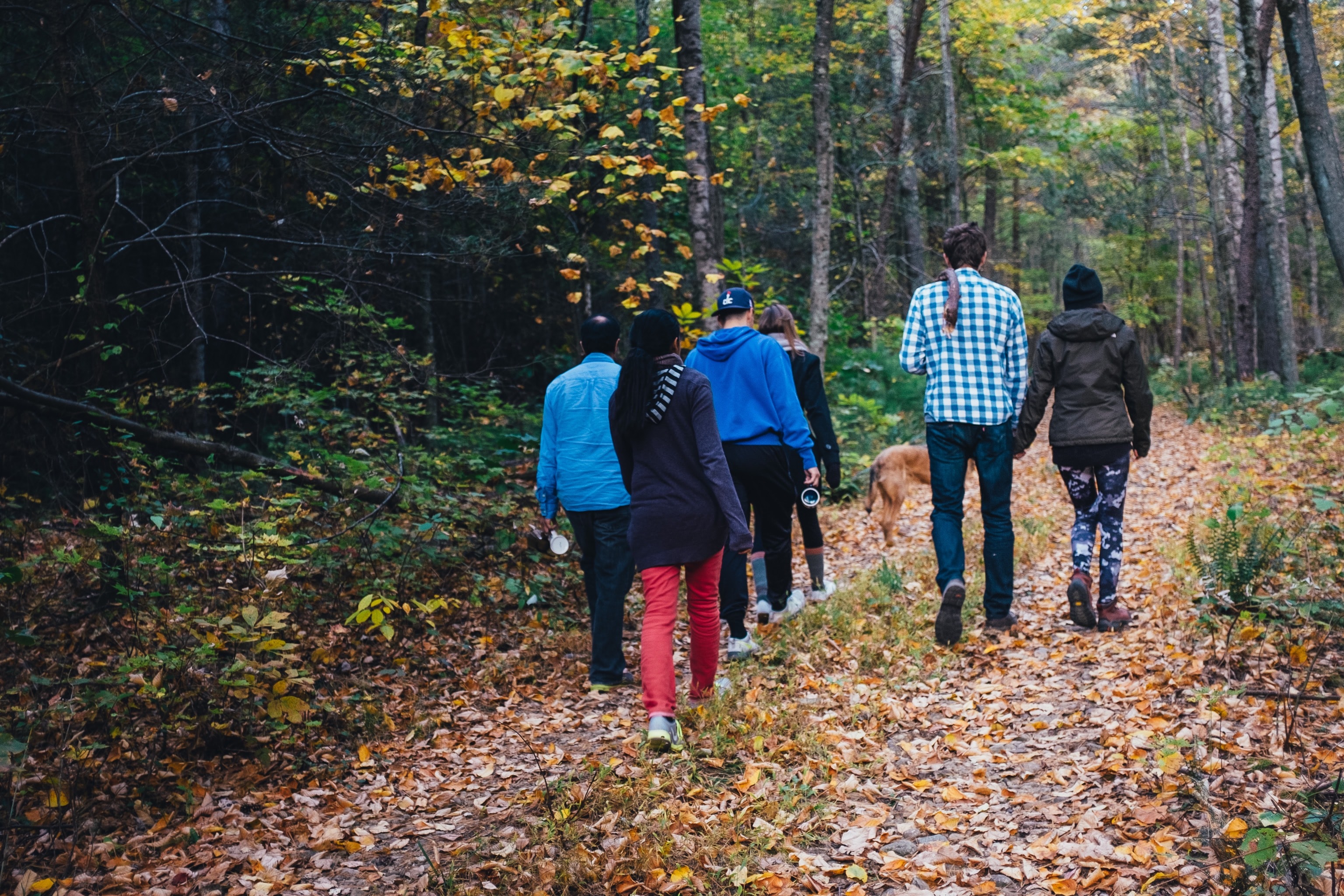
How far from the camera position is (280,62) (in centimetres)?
671

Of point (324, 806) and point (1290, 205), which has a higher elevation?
point (1290, 205)

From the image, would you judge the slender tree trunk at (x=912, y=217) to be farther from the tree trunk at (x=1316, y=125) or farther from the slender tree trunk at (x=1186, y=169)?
the tree trunk at (x=1316, y=125)

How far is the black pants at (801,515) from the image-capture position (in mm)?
6148

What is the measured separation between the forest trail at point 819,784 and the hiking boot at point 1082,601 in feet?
0.30

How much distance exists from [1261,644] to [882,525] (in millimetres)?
4537

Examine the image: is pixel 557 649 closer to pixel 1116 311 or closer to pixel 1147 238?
pixel 1147 238

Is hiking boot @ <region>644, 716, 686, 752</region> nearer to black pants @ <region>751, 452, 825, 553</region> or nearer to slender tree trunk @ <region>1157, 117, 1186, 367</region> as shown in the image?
black pants @ <region>751, 452, 825, 553</region>

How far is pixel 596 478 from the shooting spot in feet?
18.5

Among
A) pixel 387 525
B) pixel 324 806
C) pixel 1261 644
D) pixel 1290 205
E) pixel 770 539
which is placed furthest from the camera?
pixel 1290 205

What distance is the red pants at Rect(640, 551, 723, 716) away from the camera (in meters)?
4.47

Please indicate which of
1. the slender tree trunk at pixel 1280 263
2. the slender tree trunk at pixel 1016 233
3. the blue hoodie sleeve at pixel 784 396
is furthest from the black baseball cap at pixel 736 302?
the slender tree trunk at pixel 1016 233

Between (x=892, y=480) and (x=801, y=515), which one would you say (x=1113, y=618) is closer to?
(x=801, y=515)

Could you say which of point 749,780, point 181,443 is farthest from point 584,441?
point 181,443

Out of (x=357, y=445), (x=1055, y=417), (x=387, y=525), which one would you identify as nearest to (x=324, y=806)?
(x=387, y=525)
